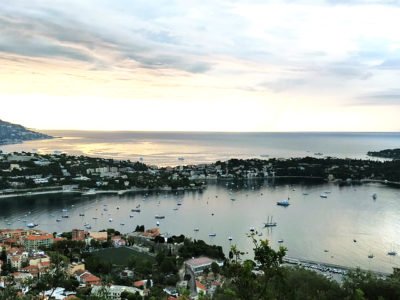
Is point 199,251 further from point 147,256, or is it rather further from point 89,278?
point 89,278

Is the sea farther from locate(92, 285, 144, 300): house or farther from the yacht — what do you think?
locate(92, 285, 144, 300): house

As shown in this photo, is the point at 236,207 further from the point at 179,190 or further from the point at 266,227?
the point at 179,190

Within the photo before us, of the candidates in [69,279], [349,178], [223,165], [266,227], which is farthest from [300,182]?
[69,279]

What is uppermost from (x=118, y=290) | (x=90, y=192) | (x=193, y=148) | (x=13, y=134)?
(x=13, y=134)

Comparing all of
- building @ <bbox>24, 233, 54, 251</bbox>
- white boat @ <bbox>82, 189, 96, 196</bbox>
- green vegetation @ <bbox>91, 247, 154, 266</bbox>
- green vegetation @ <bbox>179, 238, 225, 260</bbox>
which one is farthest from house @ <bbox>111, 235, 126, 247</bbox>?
white boat @ <bbox>82, 189, 96, 196</bbox>

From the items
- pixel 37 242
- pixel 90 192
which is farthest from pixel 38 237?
pixel 90 192
